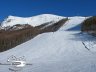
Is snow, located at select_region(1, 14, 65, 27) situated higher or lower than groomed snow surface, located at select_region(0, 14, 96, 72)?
higher

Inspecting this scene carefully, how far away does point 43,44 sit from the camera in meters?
36.4

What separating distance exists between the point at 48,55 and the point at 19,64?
49.1ft

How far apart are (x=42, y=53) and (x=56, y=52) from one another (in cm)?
141

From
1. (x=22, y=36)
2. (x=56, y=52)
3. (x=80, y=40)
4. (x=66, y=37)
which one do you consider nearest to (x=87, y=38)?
→ (x=80, y=40)

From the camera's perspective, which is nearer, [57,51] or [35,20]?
[57,51]

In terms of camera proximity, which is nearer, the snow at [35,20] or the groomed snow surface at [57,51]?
the groomed snow surface at [57,51]

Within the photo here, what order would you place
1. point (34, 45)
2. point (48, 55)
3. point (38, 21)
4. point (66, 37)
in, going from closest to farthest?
point (48, 55)
point (34, 45)
point (66, 37)
point (38, 21)

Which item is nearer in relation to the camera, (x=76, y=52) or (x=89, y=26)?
(x=76, y=52)

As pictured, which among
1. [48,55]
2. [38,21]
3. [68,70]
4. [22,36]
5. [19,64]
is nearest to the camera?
[19,64]

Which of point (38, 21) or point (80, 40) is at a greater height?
point (38, 21)

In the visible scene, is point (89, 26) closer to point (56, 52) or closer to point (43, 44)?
point (43, 44)

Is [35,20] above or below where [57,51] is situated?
above

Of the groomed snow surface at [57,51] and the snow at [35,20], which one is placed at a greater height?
the snow at [35,20]

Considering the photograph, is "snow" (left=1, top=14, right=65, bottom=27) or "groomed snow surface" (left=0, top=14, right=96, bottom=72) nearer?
"groomed snow surface" (left=0, top=14, right=96, bottom=72)
